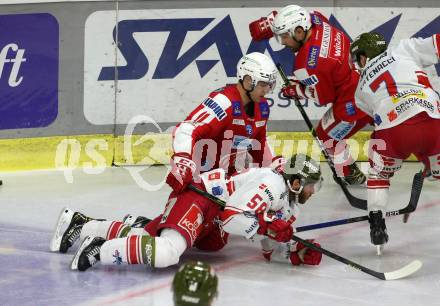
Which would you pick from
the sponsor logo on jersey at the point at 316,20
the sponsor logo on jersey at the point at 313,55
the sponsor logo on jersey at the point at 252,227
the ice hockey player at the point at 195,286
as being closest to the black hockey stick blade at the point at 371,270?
the sponsor logo on jersey at the point at 252,227

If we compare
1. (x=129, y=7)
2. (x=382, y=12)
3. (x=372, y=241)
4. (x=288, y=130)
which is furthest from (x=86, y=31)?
(x=372, y=241)

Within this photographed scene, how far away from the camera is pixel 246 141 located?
542cm

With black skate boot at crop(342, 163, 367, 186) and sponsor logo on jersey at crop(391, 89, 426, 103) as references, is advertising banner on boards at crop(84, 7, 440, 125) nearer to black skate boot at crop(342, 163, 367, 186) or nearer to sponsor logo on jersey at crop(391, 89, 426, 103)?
black skate boot at crop(342, 163, 367, 186)

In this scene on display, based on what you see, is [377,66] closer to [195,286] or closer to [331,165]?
[331,165]

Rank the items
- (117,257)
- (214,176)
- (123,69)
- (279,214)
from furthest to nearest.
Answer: (123,69), (214,176), (279,214), (117,257)

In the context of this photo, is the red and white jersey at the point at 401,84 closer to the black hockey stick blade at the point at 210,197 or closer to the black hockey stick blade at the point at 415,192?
the black hockey stick blade at the point at 415,192

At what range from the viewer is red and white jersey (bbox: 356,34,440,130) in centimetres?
527

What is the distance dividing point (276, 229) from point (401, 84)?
1151 millimetres

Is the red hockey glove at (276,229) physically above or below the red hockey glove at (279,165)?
below

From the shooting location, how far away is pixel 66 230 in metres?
5.28

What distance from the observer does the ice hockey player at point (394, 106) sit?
5.26 m

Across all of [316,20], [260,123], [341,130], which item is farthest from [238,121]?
[341,130]

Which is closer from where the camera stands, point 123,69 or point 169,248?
point 169,248

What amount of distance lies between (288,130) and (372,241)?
207 centimetres
